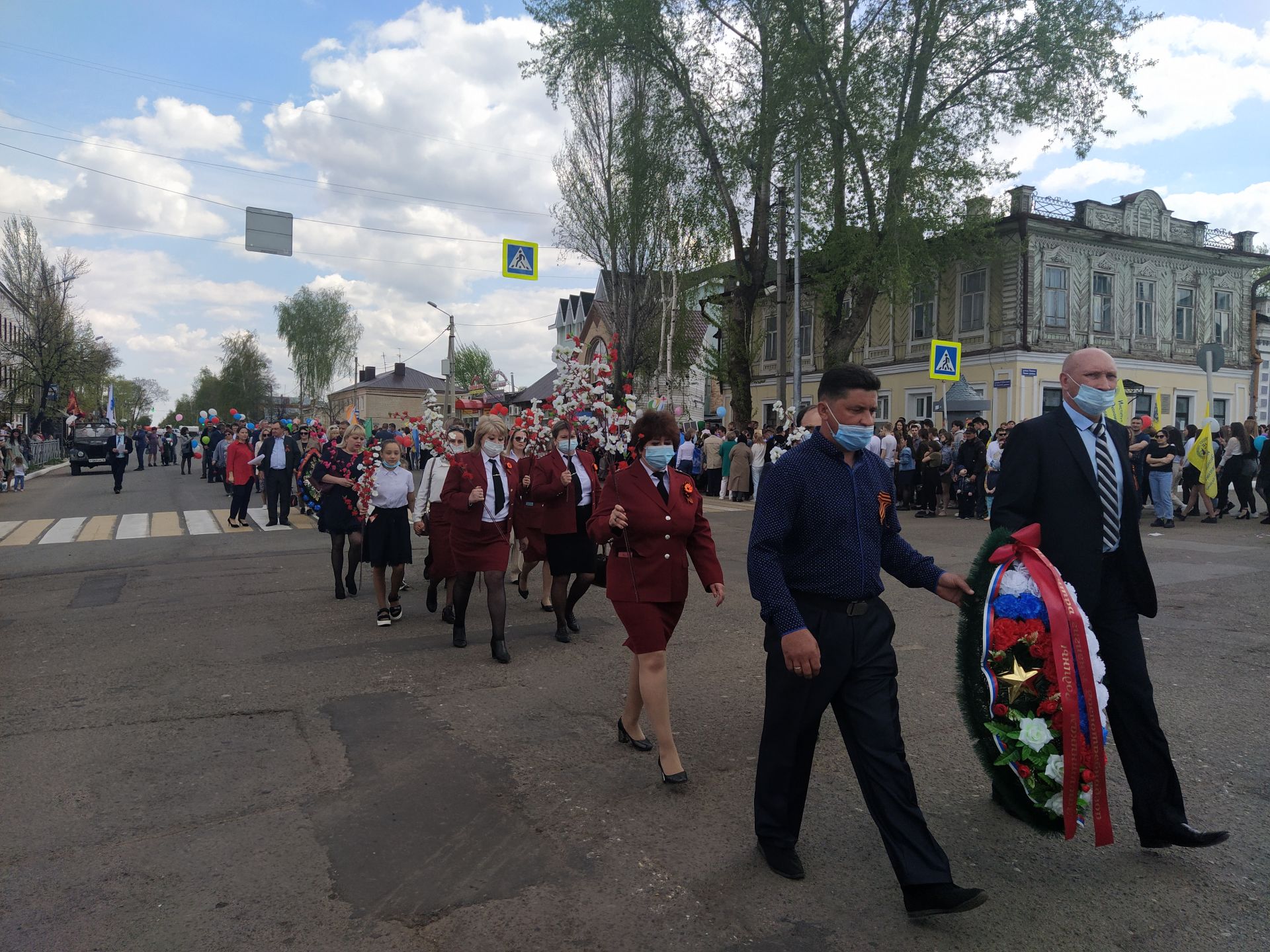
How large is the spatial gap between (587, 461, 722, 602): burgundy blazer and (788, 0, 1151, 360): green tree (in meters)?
20.7

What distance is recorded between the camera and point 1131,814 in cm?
410

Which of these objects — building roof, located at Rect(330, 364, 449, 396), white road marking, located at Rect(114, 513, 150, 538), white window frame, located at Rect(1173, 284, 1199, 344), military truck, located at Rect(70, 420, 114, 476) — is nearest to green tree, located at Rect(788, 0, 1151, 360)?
white window frame, located at Rect(1173, 284, 1199, 344)

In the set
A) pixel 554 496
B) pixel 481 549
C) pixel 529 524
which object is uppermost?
pixel 554 496

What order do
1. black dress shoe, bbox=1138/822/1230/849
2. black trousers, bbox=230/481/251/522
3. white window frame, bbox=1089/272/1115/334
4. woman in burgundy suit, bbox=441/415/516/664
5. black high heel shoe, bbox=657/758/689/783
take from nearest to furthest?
black dress shoe, bbox=1138/822/1230/849 < black high heel shoe, bbox=657/758/689/783 < woman in burgundy suit, bbox=441/415/516/664 < black trousers, bbox=230/481/251/522 < white window frame, bbox=1089/272/1115/334

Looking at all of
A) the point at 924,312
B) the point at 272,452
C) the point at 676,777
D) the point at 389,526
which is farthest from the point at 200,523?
the point at 924,312

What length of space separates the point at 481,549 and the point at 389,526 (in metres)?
1.73

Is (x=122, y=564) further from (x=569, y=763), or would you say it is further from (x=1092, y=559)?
(x=1092, y=559)

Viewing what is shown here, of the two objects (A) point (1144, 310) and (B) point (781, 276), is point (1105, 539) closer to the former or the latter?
(B) point (781, 276)

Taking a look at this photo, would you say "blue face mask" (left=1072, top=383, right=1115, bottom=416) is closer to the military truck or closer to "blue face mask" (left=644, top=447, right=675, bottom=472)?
"blue face mask" (left=644, top=447, right=675, bottom=472)

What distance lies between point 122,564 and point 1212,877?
42.3 ft

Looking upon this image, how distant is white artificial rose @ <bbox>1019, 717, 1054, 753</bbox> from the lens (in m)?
3.39

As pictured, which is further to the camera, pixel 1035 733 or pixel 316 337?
pixel 316 337

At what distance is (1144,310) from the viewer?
33188 mm

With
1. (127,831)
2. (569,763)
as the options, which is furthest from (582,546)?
(127,831)
